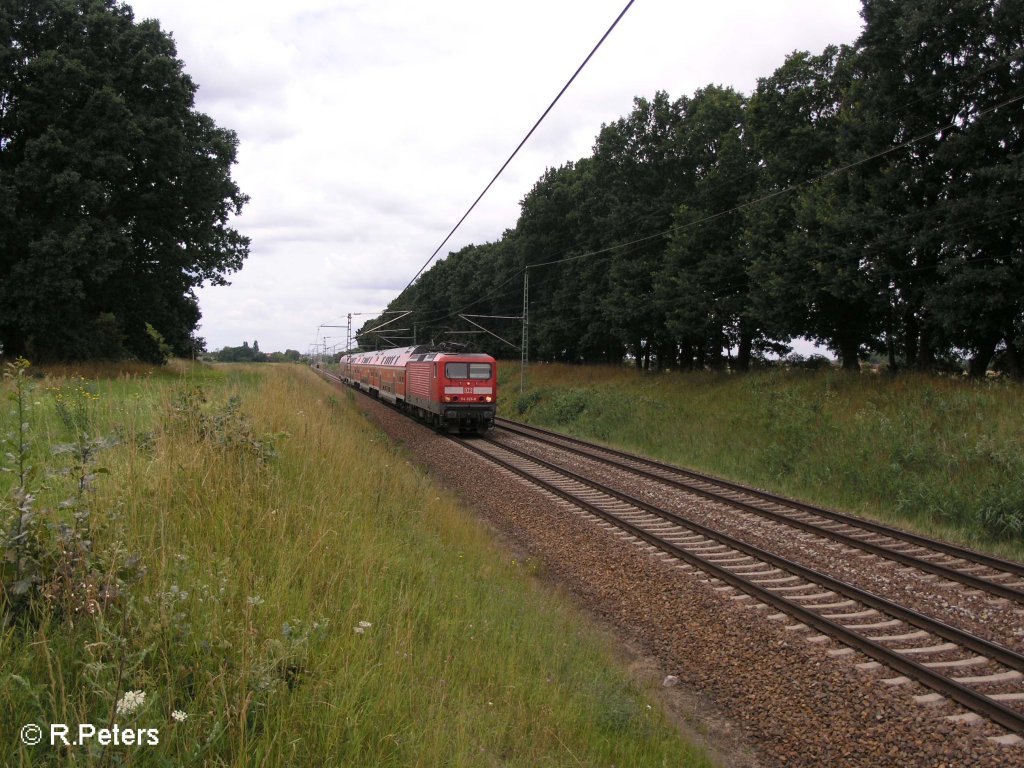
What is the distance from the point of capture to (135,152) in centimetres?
2486

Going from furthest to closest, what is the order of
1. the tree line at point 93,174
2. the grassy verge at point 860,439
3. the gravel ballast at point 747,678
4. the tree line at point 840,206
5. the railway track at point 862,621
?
the tree line at point 93,174
the tree line at point 840,206
the grassy verge at point 860,439
the railway track at point 862,621
the gravel ballast at point 747,678

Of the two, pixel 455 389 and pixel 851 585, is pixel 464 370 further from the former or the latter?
pixel 851 585

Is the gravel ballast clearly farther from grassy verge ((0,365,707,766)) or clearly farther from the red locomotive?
the red locomotive

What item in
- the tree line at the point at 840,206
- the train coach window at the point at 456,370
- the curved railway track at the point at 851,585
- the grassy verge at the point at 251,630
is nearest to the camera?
the grassy verge at the point at 251,630

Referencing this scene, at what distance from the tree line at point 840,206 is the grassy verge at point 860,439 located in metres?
2.23

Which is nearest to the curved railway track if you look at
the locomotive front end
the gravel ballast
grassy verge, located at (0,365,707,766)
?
the gravel ballast

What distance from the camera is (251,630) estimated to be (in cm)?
314

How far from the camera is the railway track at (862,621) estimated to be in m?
5.15

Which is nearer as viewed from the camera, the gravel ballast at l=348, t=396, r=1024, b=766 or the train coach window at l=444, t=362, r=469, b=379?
the gravel ballast at l=348, t=396, r=1024, b=766

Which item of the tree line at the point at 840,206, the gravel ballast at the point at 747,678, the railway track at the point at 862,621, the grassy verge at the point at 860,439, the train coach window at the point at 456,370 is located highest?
the tree line at the point at 840,206

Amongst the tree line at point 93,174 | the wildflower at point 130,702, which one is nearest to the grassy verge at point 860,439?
the wildflower at point 130,702

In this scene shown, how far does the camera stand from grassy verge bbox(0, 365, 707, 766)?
2742 mm

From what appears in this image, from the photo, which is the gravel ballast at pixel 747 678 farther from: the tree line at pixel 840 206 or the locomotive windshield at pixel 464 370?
the locomotive windshield at pixel 464 370

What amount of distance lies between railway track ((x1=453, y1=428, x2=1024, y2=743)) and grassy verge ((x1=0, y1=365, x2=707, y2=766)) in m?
2.23
